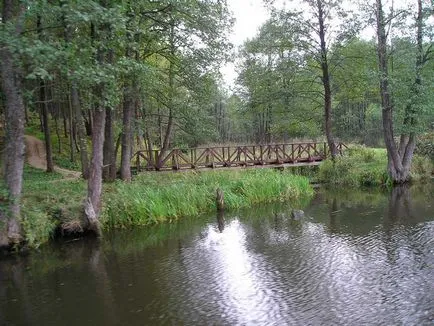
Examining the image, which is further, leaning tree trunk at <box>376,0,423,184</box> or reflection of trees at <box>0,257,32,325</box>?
leaning tree trunk at <box>376,0,423,184</box>

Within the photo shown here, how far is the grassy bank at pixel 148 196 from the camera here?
11008 mm

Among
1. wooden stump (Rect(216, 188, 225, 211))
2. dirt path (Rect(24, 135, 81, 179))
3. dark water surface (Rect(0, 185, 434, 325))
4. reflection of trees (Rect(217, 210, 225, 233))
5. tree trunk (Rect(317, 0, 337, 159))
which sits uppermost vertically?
tree trunk (Rect(317, 0, 337, 159))

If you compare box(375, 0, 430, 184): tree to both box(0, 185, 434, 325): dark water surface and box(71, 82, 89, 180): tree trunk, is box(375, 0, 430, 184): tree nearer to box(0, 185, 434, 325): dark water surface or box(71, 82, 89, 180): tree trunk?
box(0, 185, 434, 325): dark water surface

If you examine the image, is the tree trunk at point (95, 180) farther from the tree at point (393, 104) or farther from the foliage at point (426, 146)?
the foliage at point (426, 146)

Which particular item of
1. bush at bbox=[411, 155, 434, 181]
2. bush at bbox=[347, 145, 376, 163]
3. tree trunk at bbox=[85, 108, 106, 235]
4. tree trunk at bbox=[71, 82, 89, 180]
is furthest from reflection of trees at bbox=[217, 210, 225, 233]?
bush at bbox=[411, 155, 434, 181]

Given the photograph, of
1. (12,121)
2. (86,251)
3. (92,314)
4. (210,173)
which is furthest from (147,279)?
(210,173)

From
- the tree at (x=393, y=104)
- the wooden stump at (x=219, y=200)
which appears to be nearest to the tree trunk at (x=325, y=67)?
the tree at (x=393, y=104)

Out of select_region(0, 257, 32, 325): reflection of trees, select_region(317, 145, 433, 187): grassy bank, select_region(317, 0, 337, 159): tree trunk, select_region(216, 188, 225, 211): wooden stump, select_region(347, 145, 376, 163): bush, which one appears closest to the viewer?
select_region(0, 257, 32, 325): reflection of trees

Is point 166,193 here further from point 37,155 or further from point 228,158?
point 37,155

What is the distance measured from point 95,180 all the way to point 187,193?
3.76m

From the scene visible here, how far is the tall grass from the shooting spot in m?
12.5

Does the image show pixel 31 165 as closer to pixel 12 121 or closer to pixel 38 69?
pixel 12 121

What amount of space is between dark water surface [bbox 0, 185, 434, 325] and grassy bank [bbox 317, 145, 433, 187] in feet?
22.9

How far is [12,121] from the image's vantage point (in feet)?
30.2
